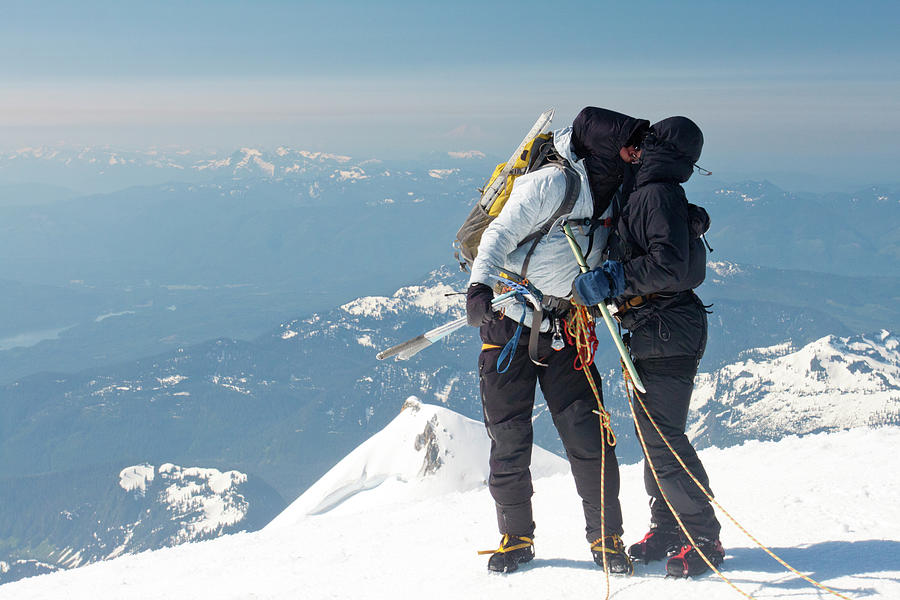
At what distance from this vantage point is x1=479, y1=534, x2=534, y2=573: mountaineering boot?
18.4ft

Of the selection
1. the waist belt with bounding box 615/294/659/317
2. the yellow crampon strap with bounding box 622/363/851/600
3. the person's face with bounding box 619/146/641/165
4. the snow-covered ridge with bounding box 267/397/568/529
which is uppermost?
the person's face with bounding box 619/146/641/165

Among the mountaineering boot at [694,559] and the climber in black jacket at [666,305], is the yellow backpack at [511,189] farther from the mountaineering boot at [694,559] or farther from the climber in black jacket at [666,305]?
the mountaineering boot at [694,559]

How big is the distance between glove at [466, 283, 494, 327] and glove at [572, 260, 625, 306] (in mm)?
696

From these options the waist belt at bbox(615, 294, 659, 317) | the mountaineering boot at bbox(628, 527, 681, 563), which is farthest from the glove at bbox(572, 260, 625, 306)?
the mountaineering boot at bbox(628, 527, 681, 563)

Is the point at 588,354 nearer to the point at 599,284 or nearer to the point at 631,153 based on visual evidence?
the point at 599,284

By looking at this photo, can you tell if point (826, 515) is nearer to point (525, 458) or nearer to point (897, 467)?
point (897, 467)

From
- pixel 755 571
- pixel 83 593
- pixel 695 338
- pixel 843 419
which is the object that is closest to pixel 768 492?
pixel 755 571

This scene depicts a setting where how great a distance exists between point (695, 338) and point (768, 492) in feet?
9.62

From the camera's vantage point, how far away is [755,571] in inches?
191

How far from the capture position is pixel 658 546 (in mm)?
5379

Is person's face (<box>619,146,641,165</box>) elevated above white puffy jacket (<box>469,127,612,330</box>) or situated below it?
above

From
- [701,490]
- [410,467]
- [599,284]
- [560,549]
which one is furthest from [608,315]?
[410,467]

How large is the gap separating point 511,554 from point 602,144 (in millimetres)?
3719

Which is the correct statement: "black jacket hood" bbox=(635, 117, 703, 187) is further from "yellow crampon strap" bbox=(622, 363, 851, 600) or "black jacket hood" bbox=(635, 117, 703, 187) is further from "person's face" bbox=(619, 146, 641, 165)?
"yellow crampon strap" bbox=(622, 363, 851, 600)
